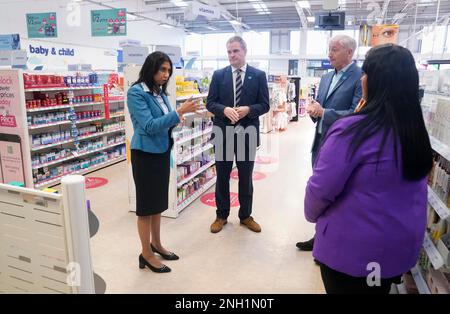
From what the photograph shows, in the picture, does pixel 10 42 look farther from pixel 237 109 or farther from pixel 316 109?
pixel 316 109

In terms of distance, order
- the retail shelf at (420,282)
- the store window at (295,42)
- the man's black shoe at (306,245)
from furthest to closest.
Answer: the store window at (295,42)
the man's black shoe at (306,245)
the retail shelf at (420,282)

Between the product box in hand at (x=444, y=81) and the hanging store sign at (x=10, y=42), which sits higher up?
the hanging store sign at (x=10, y=42)

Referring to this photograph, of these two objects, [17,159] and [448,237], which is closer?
[448,237]

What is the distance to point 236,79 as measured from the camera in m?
3.74

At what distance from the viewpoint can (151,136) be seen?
2.80 meters

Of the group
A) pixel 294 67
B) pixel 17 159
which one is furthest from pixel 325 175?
pixel 294 67

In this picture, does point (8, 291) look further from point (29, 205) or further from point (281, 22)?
point (281, 22)

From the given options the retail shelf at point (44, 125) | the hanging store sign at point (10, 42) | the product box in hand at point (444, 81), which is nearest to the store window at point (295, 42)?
the hanging store sign at point (10, 42)

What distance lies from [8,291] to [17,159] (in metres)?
4.31

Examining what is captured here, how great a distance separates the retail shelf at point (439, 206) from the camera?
1876 millimetres

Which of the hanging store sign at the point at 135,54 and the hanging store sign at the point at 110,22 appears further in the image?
the hanging store sign at the point at 110,22

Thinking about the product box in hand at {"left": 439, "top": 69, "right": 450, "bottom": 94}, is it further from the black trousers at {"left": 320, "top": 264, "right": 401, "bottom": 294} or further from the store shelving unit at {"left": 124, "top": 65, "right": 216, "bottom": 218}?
the store shelving unit at {"left": 124, "top": 65, "right": 216, "bottom": 218}

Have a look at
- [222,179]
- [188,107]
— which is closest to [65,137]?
[222,179]

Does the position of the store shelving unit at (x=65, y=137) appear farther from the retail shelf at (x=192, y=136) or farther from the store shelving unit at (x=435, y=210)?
the store shelving unit at (x=435, y=210)
